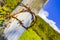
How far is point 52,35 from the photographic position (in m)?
0.90

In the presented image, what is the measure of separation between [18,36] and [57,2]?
33 cm

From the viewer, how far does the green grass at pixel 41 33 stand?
0.89 m

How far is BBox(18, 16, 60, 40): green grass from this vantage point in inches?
35.0

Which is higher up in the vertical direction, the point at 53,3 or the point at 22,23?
the point at 53,3

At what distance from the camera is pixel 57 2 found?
96 centimetres

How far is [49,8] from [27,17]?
149 millimetres

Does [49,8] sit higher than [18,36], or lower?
higher

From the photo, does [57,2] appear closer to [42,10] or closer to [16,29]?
[42,10]

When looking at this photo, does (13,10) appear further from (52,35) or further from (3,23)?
(52,35)

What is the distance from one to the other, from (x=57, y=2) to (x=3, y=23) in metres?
0.36

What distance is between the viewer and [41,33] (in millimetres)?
903

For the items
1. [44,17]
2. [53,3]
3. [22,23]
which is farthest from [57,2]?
[22,23]

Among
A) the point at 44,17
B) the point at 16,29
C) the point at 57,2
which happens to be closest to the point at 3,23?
the point at 16,29

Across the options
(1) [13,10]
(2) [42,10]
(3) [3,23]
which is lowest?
(3) [3,23]
